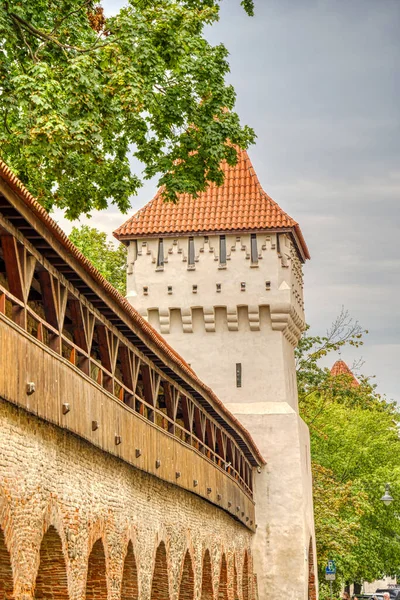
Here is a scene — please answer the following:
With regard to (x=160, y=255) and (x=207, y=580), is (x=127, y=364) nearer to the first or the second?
(x=207, y=580)

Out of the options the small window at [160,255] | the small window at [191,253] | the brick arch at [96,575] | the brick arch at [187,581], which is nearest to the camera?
the brick arch at [96,575]

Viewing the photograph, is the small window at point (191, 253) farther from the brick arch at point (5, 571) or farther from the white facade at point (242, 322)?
the brick arch at point (5, 571)

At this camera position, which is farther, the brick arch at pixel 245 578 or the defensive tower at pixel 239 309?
the defensive tower at pixel 239 309

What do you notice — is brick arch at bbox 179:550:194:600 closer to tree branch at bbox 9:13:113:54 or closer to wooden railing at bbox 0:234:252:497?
wooden railing at bbox 0:234:252:497

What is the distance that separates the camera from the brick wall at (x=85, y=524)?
10.5 m

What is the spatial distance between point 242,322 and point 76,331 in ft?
66.1

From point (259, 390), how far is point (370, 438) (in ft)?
50.7

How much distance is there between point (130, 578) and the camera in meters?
16.4

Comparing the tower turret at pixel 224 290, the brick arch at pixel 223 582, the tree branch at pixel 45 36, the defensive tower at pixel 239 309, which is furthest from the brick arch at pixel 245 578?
the tree branch at pixel 45 36

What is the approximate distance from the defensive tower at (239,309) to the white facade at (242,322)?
0.03 metres

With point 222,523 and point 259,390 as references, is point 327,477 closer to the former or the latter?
point 259,390

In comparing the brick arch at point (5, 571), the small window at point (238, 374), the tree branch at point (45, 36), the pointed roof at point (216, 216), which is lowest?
the brick arch at point (5, 571)

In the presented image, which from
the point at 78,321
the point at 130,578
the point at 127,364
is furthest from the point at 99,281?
the point at 130,578

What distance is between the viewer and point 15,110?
52.6 ft
